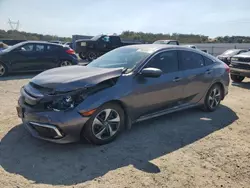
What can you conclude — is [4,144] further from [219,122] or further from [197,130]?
[219,122]

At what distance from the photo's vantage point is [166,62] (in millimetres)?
5266

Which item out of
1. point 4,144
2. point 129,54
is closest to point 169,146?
point 129,54

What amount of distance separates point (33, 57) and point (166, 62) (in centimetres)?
818

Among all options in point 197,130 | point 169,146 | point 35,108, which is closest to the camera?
point 35,108

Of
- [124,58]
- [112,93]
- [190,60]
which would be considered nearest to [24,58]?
[124,58]

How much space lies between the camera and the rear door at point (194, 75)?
5582mm

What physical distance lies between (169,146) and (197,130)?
103 centimetres

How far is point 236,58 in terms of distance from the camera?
10.8m

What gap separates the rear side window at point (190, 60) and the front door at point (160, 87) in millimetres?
202

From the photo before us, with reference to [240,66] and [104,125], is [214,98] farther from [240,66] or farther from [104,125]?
[240,66]

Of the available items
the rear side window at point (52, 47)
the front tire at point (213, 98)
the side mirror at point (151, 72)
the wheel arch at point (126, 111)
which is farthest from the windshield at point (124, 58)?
the rear side window at point (52, 47)

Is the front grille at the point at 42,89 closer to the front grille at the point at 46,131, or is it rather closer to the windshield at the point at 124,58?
the front grille at the point at 46,131

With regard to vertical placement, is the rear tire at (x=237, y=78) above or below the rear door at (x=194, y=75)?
below

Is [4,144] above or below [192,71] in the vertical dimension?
below
